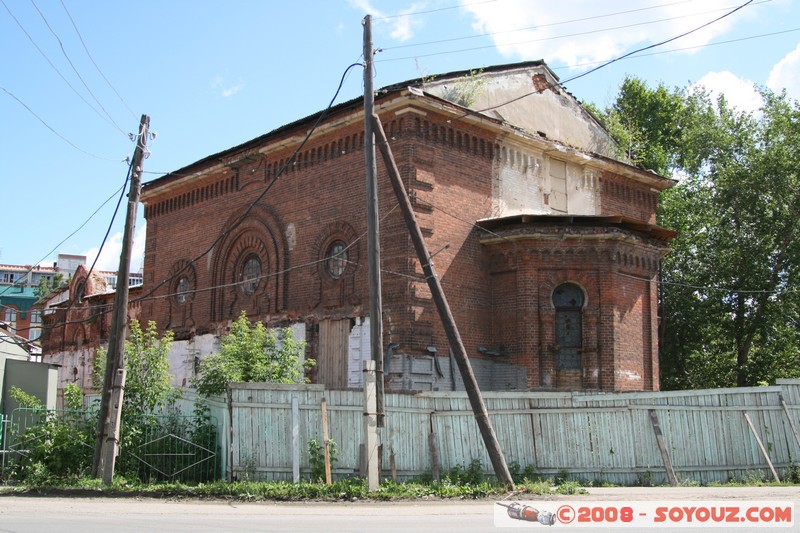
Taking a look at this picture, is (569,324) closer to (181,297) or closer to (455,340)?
(455,340)

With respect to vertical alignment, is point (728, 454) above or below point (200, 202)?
below

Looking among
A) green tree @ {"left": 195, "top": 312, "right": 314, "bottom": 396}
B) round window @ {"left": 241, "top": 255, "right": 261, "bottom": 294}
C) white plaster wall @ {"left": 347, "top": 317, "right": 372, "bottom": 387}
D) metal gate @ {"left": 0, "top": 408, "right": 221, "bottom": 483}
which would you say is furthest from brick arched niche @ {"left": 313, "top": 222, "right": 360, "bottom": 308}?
metal gate @ {"left": 0, "top": 408, "right": 221, "bottom": 483}

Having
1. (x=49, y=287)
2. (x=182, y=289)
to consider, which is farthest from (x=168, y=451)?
(x=49, y=287)

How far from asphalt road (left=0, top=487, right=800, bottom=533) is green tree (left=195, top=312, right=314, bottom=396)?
362 centimetres

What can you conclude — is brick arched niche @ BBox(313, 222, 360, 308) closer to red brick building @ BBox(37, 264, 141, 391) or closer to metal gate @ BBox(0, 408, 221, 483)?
metal gate @ BBox(0, 408, 221, 483)

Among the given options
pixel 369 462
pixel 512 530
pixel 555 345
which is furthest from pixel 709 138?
pixel 512 530

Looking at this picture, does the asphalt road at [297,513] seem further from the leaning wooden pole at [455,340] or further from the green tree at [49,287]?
the green tree at [49,287]

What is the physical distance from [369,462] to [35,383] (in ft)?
28.9

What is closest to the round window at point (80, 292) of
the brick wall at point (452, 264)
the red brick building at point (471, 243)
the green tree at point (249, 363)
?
the red brick building at point (471, 243)

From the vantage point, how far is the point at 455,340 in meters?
14.1

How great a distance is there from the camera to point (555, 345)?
793 inches

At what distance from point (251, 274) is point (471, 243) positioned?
23.5ft

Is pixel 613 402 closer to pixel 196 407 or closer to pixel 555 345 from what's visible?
pixel 555 345

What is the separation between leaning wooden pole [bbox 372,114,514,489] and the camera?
13.8 meters
